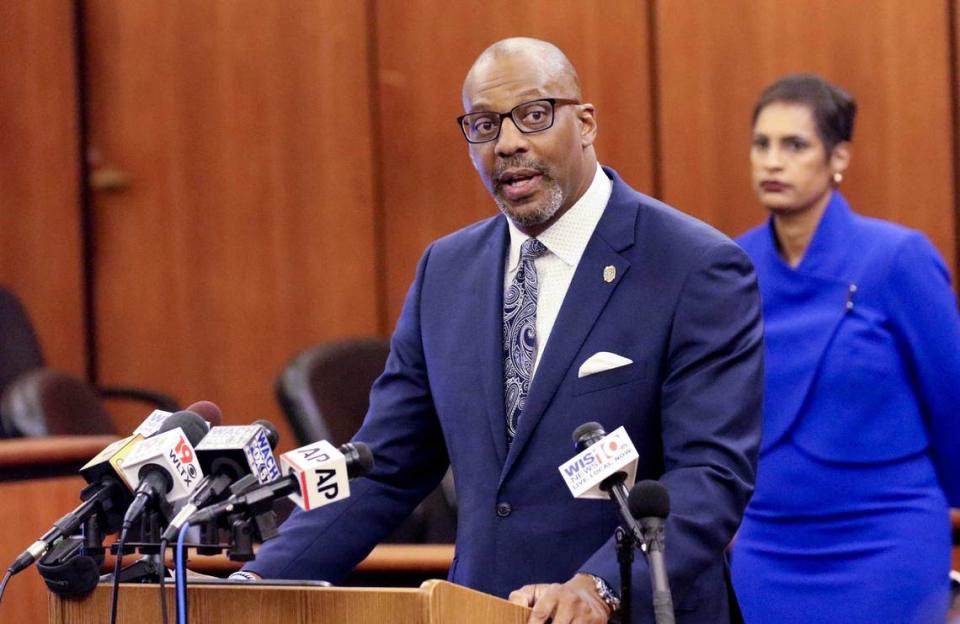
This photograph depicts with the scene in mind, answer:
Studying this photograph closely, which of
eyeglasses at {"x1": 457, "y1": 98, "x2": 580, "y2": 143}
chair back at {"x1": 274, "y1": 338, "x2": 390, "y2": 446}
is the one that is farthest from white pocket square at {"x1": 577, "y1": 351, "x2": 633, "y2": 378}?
chair back at {"x1": 274, "y1": 338, "x2": 390, "y2": 446}

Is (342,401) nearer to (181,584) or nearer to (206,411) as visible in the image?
(206,411)

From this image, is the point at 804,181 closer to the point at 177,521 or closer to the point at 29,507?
the point at 29,507

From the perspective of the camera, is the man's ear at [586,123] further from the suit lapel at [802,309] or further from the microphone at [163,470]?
the suit lapel at [802,309]

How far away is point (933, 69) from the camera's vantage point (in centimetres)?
553

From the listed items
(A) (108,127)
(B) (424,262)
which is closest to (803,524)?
(B) (424,262)

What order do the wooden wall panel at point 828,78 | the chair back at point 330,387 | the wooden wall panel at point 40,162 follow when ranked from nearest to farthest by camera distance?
the chair back at point 330,387 < the wooden wall panel at point 828,78 < the wooden wall panel at point 40,162

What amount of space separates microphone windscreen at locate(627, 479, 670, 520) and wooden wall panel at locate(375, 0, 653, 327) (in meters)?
4.04

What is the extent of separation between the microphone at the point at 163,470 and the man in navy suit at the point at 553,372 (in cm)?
55

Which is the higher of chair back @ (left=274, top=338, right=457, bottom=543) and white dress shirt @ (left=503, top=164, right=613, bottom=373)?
white dress shirt @ (left=503, top=164, right=613, bottom=373)

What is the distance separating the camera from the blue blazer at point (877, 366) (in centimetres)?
369

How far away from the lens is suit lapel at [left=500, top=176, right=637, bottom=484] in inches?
97.9

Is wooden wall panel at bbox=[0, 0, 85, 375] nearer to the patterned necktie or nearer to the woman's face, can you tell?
the woman's face

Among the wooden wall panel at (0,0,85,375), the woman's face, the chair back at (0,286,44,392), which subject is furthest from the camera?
the wooden wall panel at (0,0,85,375)

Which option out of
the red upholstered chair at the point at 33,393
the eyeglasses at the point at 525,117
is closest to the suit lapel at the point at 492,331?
the eyeglasses at the point at 525,117
